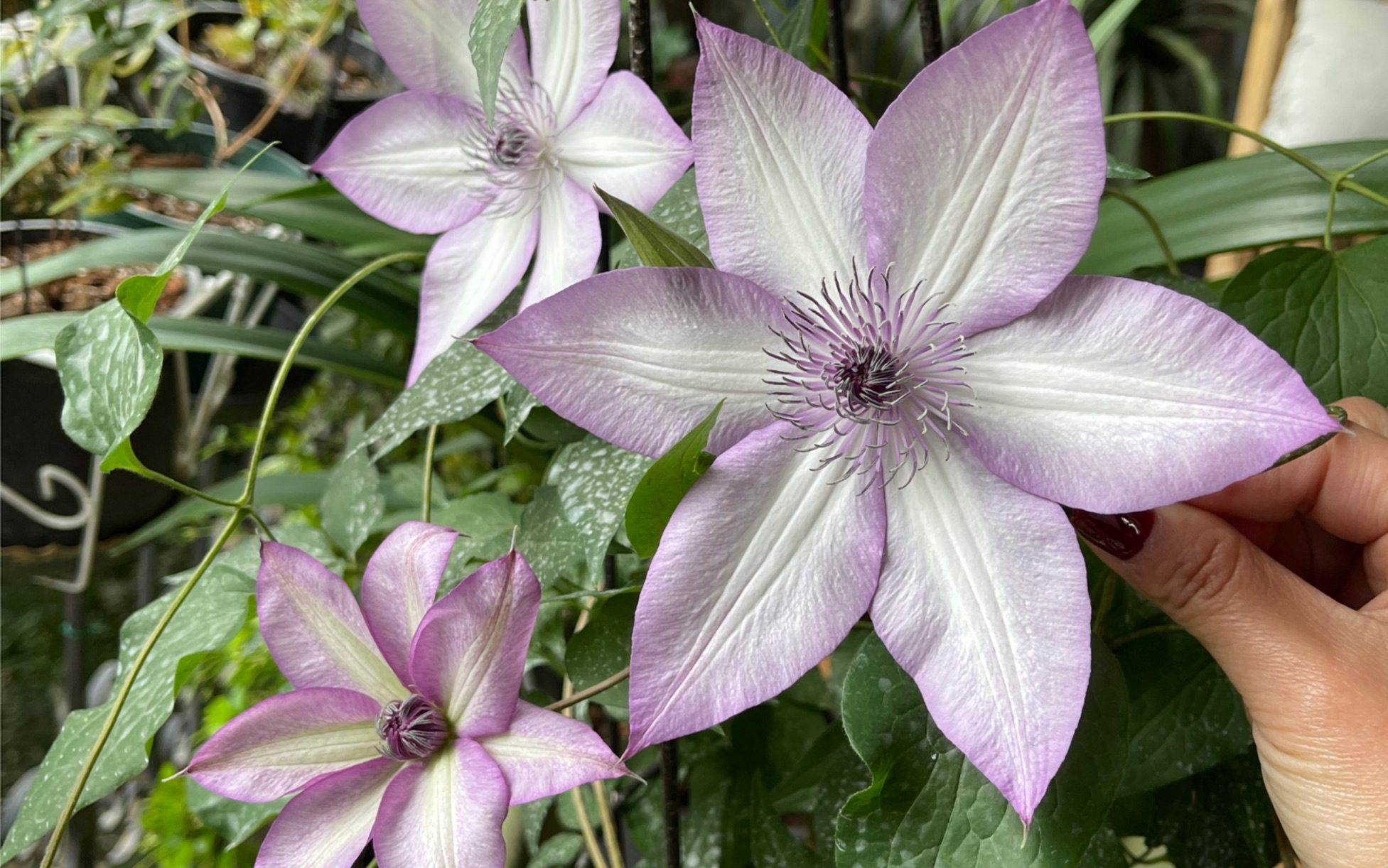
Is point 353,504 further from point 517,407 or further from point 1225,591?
point 1225,591

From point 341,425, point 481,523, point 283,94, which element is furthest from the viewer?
point 341,425

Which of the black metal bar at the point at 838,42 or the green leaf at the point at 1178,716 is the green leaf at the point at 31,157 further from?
the green leaf at the point at 1178,716

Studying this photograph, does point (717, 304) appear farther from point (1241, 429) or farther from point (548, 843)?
point (548, 843)

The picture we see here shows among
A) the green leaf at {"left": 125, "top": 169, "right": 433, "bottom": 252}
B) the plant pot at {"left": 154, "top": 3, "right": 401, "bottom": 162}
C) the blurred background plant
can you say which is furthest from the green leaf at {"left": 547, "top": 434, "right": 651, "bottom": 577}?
the plant pot at {"left": 154, "top": 3, "right": 401, "bottom": 162}

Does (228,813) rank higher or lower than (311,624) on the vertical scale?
lower

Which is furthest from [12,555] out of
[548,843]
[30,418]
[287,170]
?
[548,843]

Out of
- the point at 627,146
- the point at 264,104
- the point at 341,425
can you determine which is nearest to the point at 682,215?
the point at 627,146
